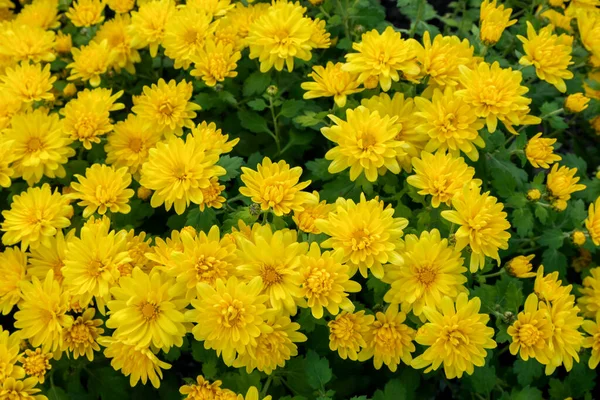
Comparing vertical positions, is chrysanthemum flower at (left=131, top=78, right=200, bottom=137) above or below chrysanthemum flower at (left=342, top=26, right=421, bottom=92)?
below

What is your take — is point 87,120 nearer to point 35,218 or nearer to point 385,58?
point 35,218

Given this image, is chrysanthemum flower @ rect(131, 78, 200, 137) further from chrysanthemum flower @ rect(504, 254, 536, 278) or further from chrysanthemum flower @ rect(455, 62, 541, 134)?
chrysanthemum flower @ rect(504, 254, 536, 278)

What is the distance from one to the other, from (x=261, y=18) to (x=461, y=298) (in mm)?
1414

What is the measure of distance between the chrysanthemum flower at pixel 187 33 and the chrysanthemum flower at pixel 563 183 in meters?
1.55

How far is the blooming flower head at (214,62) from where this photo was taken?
8.18 feet

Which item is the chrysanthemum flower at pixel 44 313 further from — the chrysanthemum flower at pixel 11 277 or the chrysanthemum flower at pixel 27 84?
the chrysanthemum flower at pixel 27 84

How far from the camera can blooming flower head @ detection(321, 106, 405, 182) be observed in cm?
209

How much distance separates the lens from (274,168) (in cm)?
207

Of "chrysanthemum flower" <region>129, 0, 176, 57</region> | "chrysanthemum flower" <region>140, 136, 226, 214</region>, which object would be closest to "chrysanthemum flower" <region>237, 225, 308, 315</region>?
"chrysanthemum flower" <region>140, 136, 226, 214</region>

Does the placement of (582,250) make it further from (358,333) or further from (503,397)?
(358,333)

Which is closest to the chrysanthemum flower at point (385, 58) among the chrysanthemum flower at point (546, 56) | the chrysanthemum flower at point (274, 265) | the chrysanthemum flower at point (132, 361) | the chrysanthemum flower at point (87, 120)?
the chrysanthemum flower at point (546, 56)

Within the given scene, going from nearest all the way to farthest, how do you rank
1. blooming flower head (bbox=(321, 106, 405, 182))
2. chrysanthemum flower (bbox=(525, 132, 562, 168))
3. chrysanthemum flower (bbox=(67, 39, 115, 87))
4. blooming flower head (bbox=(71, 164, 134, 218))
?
blooming flower head (bbox=(321, 106, 405, 182)), blooming flower head (bbox=(71, 164, 134, 218)), chrysanthemum flower (bbox=(525, 132, 562, 168)), chrysanthemum flower (bbox=(67, 39, 115, 87))

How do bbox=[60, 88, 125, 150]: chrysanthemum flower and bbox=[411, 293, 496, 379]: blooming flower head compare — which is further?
bbox=[60, 88, 125, 150]: chrysanthemum flower

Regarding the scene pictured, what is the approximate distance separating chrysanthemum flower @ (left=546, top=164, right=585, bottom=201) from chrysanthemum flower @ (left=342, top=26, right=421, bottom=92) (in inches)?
26.7
